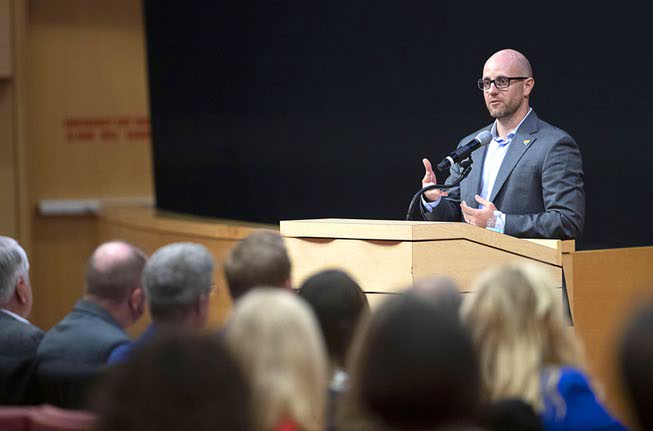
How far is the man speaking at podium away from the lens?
171 inches

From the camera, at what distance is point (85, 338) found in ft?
10.1

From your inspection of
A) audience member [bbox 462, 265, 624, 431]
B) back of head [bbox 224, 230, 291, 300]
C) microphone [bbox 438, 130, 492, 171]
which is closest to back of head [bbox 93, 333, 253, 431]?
audience member [bbox 462, 265, 624, 431]

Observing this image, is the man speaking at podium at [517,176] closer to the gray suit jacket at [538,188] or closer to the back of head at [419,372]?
the gray suit jacket at [538,188]

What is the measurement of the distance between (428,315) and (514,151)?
3.02 metres

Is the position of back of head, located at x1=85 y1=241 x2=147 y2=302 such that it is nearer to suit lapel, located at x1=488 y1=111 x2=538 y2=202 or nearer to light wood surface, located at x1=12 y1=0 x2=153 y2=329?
suit lapel, located at x1=488 y1=111 x2=538 y2=202

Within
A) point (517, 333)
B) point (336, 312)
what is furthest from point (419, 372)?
point (336, 312)

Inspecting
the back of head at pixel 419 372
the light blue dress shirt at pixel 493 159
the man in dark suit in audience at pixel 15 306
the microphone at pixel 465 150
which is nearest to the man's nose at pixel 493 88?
the light blue dress shirt at pixel 493 159

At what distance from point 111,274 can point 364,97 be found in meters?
4.52

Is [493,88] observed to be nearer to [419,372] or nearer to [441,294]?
[441,294]

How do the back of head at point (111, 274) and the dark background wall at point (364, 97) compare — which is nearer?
the back of head at point (111, 274)

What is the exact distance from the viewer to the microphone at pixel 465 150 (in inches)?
165

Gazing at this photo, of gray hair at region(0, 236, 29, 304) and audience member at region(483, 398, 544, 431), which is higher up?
gray hair at region(0, 236, 29, 304)

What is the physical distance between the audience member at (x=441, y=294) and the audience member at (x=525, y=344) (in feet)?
0.20

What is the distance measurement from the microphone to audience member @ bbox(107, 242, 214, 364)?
150 centimetres
